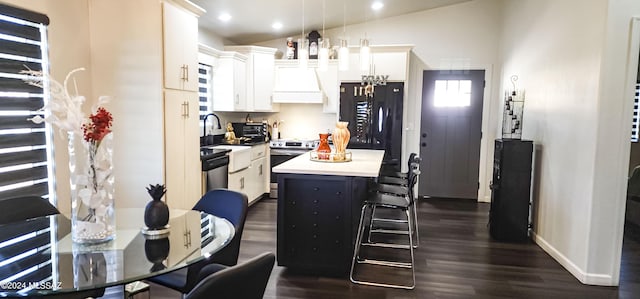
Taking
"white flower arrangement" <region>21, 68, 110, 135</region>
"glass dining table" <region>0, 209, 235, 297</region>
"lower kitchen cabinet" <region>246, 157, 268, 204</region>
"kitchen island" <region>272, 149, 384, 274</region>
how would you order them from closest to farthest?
"glass dining table" <region>0, 209, 235, 297</region>
"white flower arrangement" <region>21, 68, 110, 135</region>
"kitchen island" <region>272, 149, 384, 274</region>
"lower kitchen cabinet" <region>246, 157, 268, 204</region>

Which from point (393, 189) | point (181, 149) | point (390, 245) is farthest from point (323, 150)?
point (181, 149)

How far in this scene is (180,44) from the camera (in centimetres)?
359

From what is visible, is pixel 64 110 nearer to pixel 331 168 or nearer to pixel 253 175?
pixel 331 168

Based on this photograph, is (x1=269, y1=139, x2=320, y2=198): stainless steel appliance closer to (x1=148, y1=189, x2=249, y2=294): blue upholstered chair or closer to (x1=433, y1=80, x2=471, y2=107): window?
(x1=433, y1=80, x2=471, y2=107): window

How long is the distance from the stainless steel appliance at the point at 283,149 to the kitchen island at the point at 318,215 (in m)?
2.71

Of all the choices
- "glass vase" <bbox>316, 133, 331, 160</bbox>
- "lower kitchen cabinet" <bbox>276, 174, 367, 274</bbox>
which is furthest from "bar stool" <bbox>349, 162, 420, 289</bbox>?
"glass vase" <bbox>316, 133, 331, 160</bbox>

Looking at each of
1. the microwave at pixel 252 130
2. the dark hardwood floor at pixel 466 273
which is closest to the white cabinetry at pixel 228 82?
the microwave at pixel 252 130

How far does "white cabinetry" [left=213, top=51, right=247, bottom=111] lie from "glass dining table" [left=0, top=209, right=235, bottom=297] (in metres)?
3.64

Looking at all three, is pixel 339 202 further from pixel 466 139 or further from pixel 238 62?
pixel 466 139

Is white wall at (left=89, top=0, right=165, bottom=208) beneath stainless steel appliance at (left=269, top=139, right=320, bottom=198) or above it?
above

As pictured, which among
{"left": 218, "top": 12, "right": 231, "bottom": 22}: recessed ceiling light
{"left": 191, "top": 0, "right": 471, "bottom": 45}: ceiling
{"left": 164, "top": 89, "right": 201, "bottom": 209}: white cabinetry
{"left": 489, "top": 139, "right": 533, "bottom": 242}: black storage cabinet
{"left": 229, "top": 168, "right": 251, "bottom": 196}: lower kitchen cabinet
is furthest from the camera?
{"left": 229, "top": 168, "right": 251, "bottom": 196}: lower kitchen cabinet

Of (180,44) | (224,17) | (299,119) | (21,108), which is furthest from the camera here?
(299,119)

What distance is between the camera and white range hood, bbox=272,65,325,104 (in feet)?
20.0

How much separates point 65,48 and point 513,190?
424 centimetres
